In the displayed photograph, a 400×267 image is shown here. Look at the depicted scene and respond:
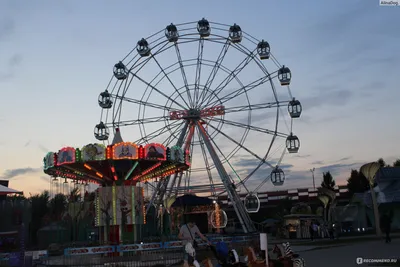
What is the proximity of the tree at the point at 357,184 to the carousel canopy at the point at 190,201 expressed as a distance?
29945 mm

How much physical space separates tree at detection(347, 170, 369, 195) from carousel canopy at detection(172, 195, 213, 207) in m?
29.9

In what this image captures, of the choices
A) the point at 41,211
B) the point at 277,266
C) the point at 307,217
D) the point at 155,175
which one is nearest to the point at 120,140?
the point at 155,175

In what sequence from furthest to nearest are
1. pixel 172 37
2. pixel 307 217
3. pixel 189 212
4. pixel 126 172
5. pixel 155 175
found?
pixel 189 212 → pixel 307 217 → pixel 172 37 → pixel 155 175 → pixel 126 172

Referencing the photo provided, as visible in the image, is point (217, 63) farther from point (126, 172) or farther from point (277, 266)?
point (277, 266)

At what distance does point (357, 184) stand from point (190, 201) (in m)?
32.9

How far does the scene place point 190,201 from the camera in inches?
1617

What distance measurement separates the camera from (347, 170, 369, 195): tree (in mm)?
62500

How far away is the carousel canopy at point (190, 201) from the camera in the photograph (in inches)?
1608

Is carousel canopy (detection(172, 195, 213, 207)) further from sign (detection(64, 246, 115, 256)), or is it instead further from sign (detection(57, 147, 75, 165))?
sign (detection(64, 246, 115, 256))

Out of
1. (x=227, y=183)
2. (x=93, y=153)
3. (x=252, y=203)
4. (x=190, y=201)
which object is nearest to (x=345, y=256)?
(x=93, y=153)

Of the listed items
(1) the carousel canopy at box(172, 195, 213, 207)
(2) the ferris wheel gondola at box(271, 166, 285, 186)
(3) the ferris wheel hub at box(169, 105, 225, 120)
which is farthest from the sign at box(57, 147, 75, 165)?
(1) the carousel canopy at box(172, 195, 213, 207)

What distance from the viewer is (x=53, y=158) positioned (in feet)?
72.9

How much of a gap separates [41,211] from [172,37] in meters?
33.9

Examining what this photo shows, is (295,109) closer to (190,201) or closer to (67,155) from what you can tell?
(67,155)
